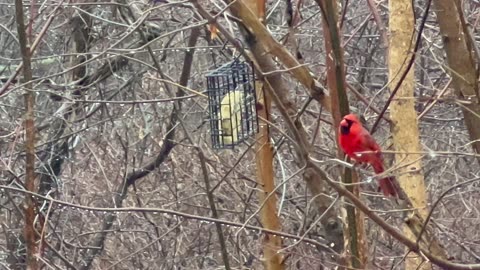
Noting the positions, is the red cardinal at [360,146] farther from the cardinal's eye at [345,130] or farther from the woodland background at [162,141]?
the woodland background at [162,141]

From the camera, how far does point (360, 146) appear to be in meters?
3.24

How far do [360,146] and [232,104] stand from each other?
1235mm

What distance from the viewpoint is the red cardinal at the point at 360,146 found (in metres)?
3.09

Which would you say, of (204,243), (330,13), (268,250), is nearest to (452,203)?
A: (204,243)

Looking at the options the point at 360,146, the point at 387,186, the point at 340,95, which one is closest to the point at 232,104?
the point at 360,146

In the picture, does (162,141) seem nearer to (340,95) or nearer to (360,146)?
(360,146)

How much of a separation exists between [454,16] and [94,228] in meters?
4.27

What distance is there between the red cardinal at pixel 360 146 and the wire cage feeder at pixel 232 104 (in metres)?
0.94

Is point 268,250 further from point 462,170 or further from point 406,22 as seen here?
point 462,170

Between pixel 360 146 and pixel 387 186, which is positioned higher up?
pixel 360 146

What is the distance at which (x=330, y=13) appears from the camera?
2568 mm

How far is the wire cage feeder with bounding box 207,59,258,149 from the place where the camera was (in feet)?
14.1

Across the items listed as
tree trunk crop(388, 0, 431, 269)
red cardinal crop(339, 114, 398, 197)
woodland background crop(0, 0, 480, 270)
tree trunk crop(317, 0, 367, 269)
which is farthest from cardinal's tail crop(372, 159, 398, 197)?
woodland background crop(0, 0, 480, 270)

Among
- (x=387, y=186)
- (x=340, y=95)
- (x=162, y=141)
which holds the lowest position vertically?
(x=162, y=141)
